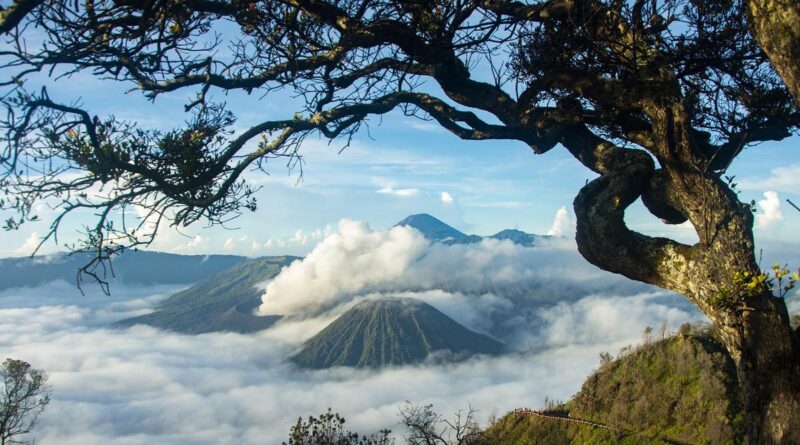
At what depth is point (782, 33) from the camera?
12.8 ft

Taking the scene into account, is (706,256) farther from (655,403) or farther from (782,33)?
(655,403)

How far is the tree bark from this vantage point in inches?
151

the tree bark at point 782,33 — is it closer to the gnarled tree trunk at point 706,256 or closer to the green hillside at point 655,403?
the gnarled tree trunk at point 706,256

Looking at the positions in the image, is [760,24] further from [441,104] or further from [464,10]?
[441,104]

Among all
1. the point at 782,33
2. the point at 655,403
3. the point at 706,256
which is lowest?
the point at 655,403

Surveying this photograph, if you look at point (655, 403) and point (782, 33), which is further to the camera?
point (655, 403)

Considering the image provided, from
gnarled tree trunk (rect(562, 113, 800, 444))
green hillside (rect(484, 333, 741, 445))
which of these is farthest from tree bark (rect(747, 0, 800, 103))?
green hillside (rect(484, 333, 741, 445))

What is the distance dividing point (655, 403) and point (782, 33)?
33.3 feet

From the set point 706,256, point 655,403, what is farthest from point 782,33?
point 655,403

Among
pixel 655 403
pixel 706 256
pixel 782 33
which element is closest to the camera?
pixel 782 33

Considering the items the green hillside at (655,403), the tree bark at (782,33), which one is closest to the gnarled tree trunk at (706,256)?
the tree bark at (782,33)

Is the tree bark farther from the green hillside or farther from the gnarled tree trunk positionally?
the green hillside

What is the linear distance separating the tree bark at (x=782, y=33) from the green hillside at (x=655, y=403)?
8593mm

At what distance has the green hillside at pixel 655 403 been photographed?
10.7 metres
